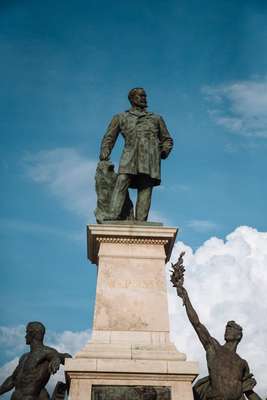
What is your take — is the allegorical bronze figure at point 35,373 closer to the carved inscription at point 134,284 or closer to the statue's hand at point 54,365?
the statue's hand at point 54,365

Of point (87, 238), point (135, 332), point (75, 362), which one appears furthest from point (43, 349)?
point (87, 238)

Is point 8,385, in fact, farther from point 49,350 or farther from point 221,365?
point 221,365

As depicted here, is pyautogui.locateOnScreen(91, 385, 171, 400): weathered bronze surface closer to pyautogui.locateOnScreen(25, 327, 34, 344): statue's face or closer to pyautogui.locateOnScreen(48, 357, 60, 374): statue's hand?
pyautogui.locateOnScreen(48, 357, 60, 374): statue's hand

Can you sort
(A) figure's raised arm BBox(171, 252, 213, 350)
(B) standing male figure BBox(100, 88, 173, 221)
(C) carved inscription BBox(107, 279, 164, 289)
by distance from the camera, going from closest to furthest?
(C) carved inscription BBox(107, 279, 164, 289)
(A) figure's raised arm BBox(171, 252, 213, 350)
(B) standing male figure BBox(100, 88, 173, 221)

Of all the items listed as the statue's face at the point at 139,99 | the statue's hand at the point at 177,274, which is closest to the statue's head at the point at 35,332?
the statue's hand at the point at 177,274

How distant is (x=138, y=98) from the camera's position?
12297mm

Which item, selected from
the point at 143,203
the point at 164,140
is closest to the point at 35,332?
the point at 143,203

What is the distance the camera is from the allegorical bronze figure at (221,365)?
9352 millimetres

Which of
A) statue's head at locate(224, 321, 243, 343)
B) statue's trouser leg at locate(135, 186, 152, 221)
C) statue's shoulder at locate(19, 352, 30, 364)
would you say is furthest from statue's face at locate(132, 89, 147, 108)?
statue's shoulder at locate(19, 352, 30, 364)

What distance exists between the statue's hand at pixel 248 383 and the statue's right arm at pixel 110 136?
5668 millimetres

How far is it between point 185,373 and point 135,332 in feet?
3.96

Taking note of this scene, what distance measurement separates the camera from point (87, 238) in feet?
35.2

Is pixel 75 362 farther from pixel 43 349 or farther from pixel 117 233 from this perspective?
pixel 117 233

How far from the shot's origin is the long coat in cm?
1141
